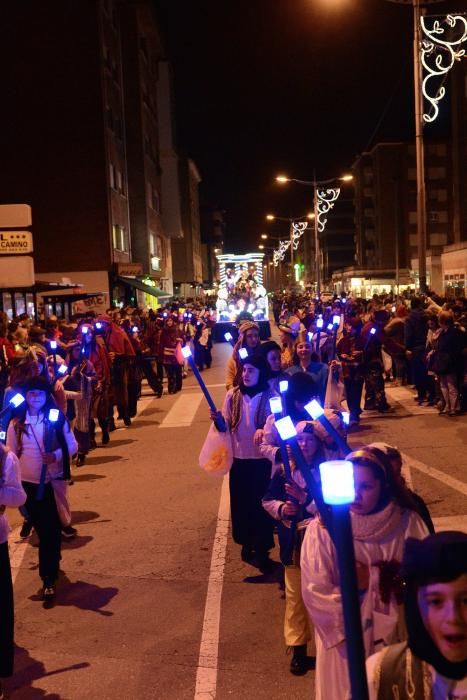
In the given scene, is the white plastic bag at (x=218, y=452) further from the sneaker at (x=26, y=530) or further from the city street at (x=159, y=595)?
the sneaker at (x=26, y=530)

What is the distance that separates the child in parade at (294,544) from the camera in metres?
4.61

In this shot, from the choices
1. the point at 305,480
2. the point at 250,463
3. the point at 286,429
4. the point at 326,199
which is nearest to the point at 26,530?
the point at 250,463

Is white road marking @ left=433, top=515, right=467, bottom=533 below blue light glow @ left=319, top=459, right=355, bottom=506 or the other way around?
below

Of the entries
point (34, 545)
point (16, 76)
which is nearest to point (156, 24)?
point (16, 76)

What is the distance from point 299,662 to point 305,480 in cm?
255

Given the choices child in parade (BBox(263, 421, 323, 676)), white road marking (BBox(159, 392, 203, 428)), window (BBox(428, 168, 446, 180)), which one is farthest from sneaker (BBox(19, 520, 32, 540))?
window (BBox(428, 168, 446, 180))

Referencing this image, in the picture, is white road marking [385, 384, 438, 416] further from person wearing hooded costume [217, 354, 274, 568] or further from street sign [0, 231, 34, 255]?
person wearing hooded costume [217, 354, 274, 568]

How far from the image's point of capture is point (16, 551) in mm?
7422

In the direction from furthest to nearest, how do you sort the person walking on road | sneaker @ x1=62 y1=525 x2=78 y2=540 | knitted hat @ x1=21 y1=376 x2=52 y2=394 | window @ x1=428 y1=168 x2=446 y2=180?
1. window @ x1=428 y1=168 x2=446 y2=180
2. sneaker @ x1=62 y1=525 x2=78 y2=540
3. the person walking on road
4. knitted hat @ x1=21 y1=376 x2=52 y2=394

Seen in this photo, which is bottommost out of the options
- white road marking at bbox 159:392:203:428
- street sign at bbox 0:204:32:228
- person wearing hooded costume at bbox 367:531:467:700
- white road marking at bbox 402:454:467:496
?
white road marking at bbox 159:392:203:428

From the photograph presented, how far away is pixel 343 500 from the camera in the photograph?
161 centimetres

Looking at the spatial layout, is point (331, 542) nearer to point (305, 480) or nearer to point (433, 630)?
point (305, 480)

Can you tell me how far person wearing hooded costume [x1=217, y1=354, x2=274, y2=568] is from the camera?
6.47 metres

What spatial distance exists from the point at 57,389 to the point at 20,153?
34.4 meters
